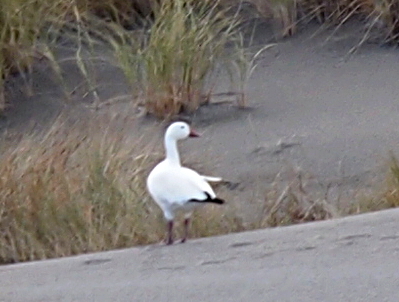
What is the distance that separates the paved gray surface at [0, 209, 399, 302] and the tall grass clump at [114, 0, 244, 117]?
361 cm

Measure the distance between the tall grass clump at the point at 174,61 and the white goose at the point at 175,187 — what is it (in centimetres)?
363

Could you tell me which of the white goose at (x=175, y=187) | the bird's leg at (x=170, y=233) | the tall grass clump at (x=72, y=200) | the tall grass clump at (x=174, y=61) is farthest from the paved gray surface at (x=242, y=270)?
the tall grass clump at (x=174, y=61)

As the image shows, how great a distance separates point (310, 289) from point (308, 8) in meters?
6.72

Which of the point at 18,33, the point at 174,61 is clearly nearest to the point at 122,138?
the point at 174,61

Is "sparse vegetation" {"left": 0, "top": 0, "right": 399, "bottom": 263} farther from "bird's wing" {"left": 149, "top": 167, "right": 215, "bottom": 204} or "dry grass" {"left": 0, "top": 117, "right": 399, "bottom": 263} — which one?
"bird's wing" {"left": 149, "top": 167, "right": 215, "bottom": 204}

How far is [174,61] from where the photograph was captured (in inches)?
397

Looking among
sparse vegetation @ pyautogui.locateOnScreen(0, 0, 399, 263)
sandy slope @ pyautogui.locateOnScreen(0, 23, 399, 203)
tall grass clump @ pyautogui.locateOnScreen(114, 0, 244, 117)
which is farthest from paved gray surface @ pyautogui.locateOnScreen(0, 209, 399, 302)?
tall grass clump @ pyautogui.locateOnScreen(114, 0, 244, 117)

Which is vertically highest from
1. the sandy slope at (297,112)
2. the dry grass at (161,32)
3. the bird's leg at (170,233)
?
the dry grass at (161,32)

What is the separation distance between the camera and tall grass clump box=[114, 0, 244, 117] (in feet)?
33.1

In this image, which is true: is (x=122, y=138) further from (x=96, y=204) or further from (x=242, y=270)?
(x=242, y=270)

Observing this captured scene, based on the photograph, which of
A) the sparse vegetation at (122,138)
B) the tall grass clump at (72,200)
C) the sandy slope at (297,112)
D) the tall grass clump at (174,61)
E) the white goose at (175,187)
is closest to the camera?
the white goose at (175,187)

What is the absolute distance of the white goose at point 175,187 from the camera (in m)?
6.04

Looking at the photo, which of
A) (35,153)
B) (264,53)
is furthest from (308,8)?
(35,153)

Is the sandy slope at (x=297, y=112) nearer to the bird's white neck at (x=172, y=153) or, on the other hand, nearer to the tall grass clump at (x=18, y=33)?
the tall grass clump at (x=18, y=33)
